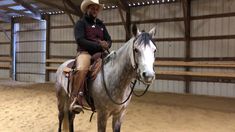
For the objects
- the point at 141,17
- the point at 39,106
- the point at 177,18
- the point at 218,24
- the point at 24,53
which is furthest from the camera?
the point at 24,53

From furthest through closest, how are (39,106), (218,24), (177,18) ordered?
(177,18)
(218,24)
(39,106)

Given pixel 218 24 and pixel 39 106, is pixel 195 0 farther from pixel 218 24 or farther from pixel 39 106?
pixel 39 106

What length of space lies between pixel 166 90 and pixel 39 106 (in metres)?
4.30

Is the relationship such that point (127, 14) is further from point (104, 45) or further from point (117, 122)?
point (117, 122)

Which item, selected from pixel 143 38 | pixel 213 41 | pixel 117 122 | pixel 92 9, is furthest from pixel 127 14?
pixel 143 38

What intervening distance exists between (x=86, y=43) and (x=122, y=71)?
1.92 ft

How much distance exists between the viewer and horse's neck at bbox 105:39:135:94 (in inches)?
101

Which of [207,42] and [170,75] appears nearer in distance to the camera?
[207,42]

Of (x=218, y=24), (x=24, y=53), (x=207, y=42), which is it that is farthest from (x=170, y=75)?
(x=24, y=53)

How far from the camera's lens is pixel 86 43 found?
2.99 meters

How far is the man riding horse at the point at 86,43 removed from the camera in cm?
300

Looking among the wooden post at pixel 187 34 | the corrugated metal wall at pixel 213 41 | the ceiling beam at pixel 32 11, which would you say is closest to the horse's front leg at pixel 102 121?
the corrugated metal wall at pixel 213 41

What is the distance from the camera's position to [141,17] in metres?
9.48

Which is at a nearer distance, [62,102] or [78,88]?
[78,88]
